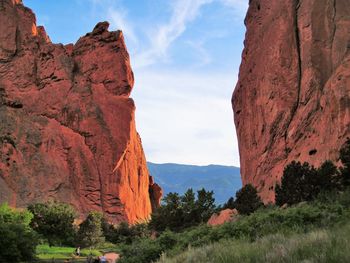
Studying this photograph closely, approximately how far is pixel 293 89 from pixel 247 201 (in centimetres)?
1562

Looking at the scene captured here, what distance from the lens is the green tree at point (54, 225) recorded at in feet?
181

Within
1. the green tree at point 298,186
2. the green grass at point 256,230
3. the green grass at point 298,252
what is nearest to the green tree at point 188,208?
the green tree at point 298,186

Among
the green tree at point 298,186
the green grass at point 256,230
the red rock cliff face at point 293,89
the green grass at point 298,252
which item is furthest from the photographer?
the red rock cliff face at point 293,89

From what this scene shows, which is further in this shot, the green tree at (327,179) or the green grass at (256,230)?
the green tree at (327,179)

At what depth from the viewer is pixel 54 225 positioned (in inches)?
2191

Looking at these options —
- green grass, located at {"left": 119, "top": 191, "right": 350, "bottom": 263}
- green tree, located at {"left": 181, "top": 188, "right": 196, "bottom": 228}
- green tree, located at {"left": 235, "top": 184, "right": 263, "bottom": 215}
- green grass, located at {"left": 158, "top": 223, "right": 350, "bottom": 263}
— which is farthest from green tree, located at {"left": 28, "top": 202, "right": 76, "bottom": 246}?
green grass, located at {"left": 158, "top": 223, "right": 350, "bottom": 263}

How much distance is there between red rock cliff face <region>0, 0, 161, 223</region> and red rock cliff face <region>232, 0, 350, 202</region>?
98.4ft

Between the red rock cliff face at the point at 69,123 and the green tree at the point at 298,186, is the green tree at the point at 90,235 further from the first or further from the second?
the green tree at the point at 298,186

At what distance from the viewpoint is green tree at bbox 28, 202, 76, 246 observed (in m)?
55.1

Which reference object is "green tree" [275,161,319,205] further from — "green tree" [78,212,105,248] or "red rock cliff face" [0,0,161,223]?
"red rock cliff face" [0,0,161,223]

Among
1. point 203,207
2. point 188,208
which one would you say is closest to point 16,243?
point 188,208

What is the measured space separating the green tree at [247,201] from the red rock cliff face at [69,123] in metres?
39.7

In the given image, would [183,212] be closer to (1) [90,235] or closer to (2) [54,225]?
(1) [90,235]

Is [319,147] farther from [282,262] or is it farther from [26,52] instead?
[26,52]
